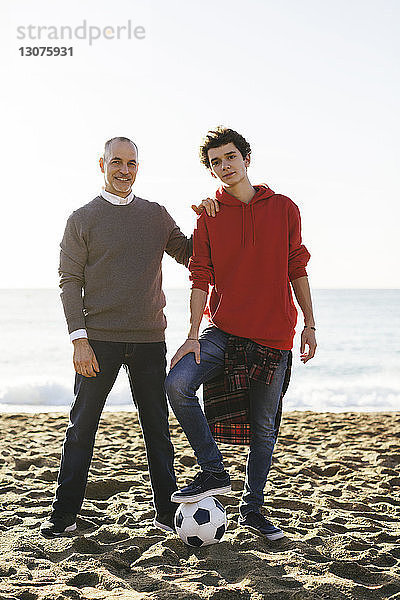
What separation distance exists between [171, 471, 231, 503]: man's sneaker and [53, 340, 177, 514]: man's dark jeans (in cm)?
49

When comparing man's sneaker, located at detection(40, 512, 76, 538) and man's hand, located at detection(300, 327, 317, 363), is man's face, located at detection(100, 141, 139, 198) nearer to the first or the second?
man's hand, located at detection(300, 327, 317, 363)

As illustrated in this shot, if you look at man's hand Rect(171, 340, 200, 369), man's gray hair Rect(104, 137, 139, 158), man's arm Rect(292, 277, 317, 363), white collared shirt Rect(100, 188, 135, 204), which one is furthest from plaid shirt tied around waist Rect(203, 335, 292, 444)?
man's gray hair Rect(104, 137, 139, 158)

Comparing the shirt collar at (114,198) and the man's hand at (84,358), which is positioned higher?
the shirt collar at (114,198)

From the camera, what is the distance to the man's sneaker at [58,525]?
376 centimetres

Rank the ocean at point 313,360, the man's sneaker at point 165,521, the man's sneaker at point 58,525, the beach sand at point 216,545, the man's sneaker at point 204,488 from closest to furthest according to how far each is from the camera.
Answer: the beach sand at point 216,545
the man's sneaker at point 204,488
the man's sneaker at point 58,525
the man's sneaker at point 165,521
the ocean at point 313,360

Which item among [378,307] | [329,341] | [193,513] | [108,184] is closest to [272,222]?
[108,184]

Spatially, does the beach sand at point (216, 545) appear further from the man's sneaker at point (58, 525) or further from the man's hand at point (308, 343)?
the man's hand at point (308, 343)

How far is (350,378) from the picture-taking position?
16.9m

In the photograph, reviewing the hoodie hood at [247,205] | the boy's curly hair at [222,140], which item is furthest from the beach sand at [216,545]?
the boy's curly hair at [222,140]

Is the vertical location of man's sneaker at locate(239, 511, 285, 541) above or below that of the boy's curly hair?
below

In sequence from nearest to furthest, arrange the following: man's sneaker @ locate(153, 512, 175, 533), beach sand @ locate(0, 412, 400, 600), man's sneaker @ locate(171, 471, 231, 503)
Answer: beach sand @ locate(0, 412, 400, 600), man's sneaker @ locate(171, 471, 231, 503), man's sneaker @ locate(153, 512, 175, 533)

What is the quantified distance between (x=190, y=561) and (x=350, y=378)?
555 inches

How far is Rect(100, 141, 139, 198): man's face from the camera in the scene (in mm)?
3768

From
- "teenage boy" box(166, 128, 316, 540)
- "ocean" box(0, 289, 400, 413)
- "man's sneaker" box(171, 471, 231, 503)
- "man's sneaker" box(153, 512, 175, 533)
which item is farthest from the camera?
"ocean" box(0, 289, 400, 413)
